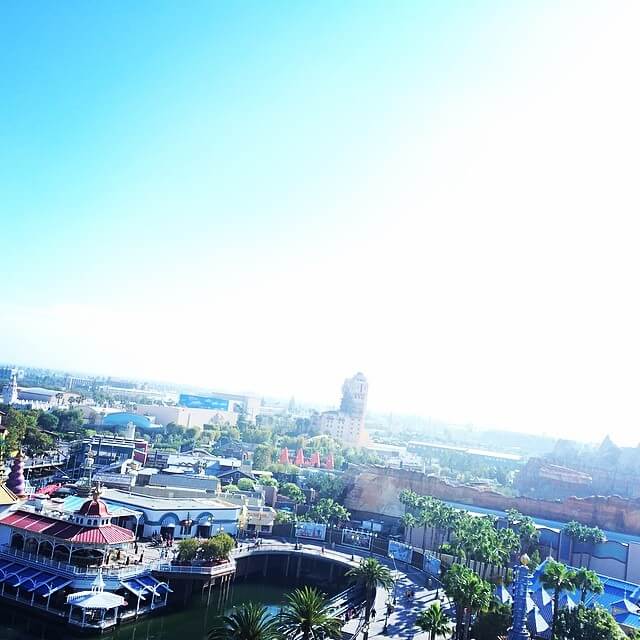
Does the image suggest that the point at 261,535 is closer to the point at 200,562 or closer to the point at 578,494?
the point at 200,562

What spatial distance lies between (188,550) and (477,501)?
45679 mm

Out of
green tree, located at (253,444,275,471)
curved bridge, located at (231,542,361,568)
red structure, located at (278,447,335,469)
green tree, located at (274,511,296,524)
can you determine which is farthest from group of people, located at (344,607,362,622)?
red structure, located at (278,447,335,469)

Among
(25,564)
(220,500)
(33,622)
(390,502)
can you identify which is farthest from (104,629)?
(390,502)

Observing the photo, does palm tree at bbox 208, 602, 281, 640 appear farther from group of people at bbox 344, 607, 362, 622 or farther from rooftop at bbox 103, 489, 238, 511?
rooftop at bbox 103, 489, 238, 511

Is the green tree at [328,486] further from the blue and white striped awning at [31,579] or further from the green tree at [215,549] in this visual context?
the blue and white striped awning at [31,579]

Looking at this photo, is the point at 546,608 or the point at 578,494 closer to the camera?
the point at 546,608

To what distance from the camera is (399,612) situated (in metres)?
41.6

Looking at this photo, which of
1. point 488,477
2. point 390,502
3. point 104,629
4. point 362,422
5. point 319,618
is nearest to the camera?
point 319,618

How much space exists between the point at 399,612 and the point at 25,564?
23864mm

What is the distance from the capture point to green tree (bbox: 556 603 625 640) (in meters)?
31.3

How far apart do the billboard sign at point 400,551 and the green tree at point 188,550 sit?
2206cm

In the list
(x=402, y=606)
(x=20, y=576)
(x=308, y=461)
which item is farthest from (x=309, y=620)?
(x=308, y=461)

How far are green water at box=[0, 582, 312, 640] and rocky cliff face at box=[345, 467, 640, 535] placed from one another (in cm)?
3882

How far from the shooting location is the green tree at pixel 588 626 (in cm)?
3127
